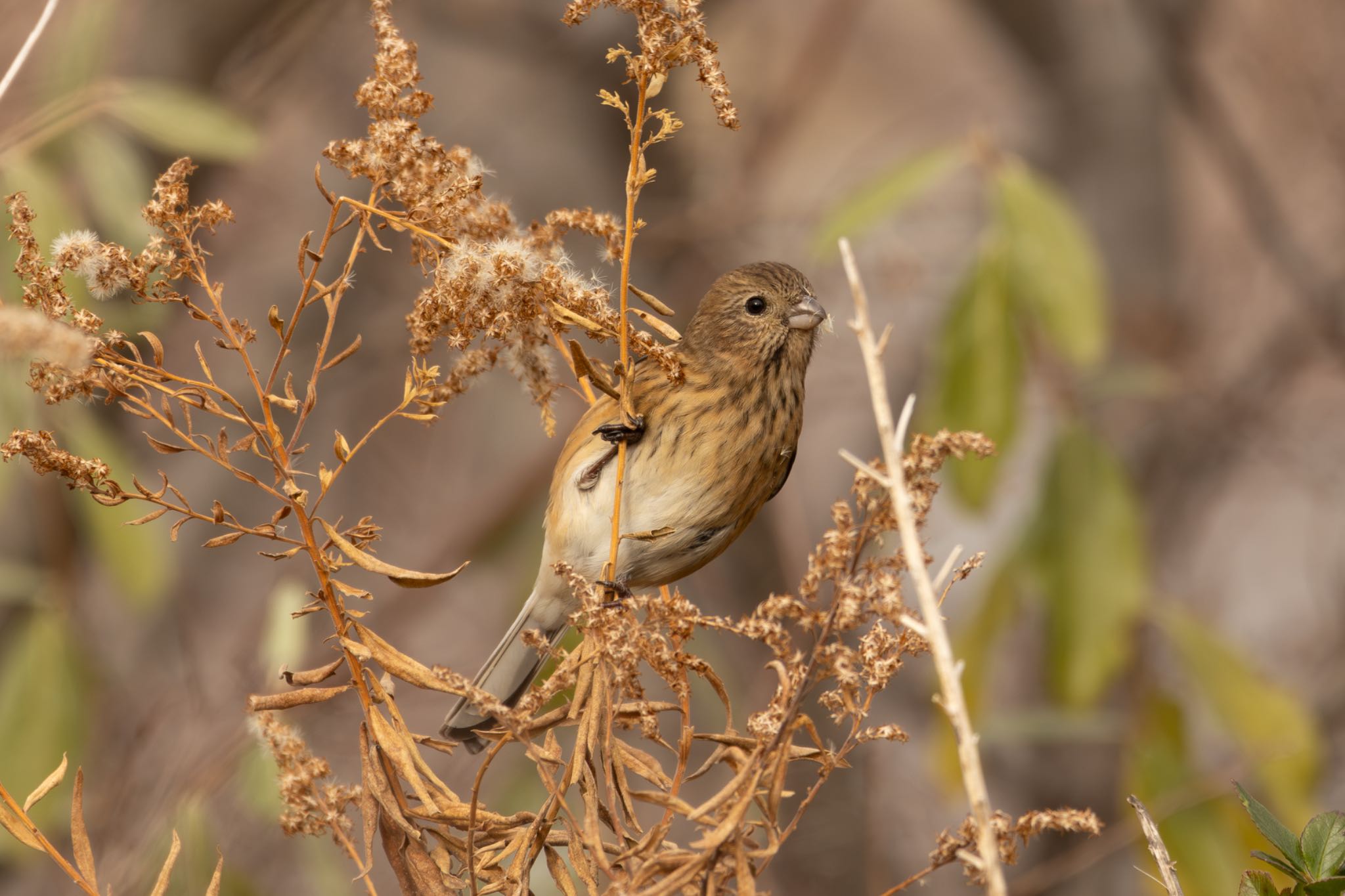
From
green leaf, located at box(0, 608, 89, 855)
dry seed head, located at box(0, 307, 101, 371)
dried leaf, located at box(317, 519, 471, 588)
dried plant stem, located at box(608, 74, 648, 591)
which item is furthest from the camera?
green leaf, located at box(0, 608, 89, 855)

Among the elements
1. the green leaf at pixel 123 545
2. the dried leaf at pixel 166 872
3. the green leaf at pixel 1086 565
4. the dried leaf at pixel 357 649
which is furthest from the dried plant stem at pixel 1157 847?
the green leaf at pixel 123 545

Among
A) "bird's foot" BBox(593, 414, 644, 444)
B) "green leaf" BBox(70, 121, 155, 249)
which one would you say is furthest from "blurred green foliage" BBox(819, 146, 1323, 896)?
"green leaf" BBox(70, 121, 155, 249)

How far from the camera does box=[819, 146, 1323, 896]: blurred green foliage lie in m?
3.02

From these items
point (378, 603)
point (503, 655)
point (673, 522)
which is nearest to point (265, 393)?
point (673, 522)

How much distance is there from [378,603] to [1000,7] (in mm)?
3305

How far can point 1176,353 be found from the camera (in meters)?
5.09

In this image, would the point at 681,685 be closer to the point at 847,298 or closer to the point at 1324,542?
the point at 847,298

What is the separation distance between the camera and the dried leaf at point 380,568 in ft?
3.55

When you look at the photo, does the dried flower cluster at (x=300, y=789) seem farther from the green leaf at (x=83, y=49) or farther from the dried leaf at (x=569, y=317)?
A: the green leaf at (x=83, y=49)

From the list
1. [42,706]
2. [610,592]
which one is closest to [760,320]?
[610,592]

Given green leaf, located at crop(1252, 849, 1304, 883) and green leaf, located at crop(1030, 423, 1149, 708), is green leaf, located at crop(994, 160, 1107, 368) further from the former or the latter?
green leaf, located at crop(1252, 849, 1304, 883)

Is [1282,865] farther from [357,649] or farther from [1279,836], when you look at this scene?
[357,649]

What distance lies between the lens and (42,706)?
10.7ft

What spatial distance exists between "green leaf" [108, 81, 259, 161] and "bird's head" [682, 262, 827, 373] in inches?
45.7
